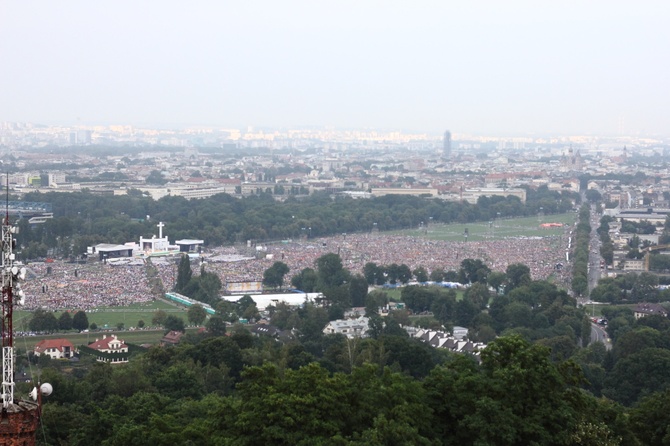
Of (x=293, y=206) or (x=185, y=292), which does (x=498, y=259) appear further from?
(x=293, y=206)

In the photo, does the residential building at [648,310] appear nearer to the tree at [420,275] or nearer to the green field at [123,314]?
the tree at [420,275]

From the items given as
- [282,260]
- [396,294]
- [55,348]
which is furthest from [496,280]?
[55,348]

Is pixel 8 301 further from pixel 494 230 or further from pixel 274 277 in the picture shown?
pixel 494 230

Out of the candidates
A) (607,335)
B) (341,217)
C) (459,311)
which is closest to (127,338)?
(459,311)

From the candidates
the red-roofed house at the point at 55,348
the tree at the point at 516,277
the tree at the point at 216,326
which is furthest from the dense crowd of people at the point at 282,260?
the tree at the point at 216,326

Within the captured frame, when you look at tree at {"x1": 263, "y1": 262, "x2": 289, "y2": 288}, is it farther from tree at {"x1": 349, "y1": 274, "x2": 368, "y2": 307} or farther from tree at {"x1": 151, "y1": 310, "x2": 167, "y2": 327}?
tree at {"x1": 151, "y1": 310, "x2": 167, "y2": 327}
